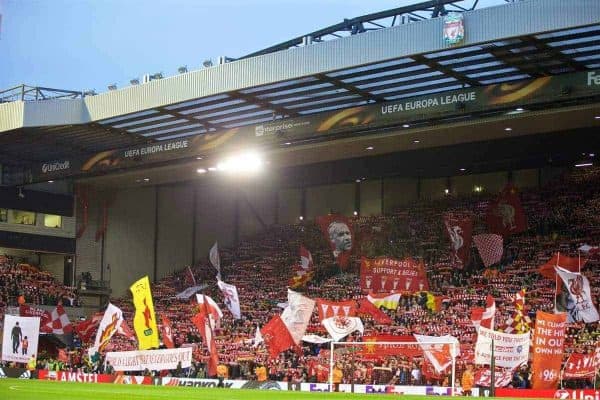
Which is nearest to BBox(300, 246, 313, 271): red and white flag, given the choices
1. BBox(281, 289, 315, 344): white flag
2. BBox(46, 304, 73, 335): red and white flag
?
BBox(46, 304, 73, 335): red and white flag

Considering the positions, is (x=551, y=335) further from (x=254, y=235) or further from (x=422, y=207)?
(x=254, y=235)

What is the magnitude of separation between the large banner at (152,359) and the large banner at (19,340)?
3.84m

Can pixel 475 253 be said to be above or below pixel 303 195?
below

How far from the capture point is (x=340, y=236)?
4794 centimetres

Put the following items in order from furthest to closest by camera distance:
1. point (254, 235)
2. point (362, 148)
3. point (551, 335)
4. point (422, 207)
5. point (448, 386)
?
point (254, 235)
point (422, 207)
point (362, 148)
point (448, 386)
point (551, 335)

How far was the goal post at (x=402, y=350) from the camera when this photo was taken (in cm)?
3096

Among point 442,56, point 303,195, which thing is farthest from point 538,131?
point 303,195

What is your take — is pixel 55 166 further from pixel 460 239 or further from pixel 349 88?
pixel 460 239

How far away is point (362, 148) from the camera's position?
41.5 meters

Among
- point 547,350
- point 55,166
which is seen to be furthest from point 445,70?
point 55,166

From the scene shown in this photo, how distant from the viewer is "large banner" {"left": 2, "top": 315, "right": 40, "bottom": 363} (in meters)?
39.2

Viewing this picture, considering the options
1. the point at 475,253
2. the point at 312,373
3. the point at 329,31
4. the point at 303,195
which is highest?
the point at 329,31

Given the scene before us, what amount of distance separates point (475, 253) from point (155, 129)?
15006mm

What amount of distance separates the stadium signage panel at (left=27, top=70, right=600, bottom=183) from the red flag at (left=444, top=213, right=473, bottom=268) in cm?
832
